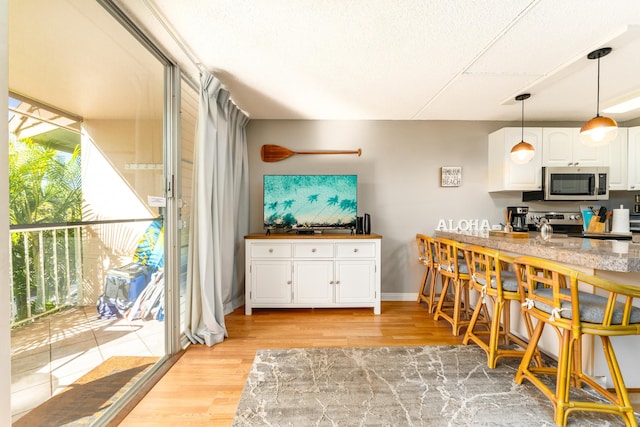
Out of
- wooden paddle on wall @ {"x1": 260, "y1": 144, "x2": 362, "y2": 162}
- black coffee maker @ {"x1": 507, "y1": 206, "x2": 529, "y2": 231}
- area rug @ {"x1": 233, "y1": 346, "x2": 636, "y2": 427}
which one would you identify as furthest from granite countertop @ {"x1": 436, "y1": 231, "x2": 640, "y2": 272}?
wooden paddle on wall @ {"x1": 260, "y1": 144, "x2": 362, "y2": 162}

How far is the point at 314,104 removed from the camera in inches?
127

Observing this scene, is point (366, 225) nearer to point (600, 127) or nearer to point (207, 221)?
point (207, 221)

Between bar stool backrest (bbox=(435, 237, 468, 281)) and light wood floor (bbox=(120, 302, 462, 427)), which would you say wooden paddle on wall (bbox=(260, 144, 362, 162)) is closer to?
bar stool backrest (bbox=(435, 237, 468, 281))

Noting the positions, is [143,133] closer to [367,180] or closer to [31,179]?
[31,179]

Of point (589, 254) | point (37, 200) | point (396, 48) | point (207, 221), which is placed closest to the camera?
point (37, 200)

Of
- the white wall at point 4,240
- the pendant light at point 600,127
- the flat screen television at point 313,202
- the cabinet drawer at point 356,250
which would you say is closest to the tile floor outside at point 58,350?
the white wall at point 4,240

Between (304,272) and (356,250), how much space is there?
64 cm

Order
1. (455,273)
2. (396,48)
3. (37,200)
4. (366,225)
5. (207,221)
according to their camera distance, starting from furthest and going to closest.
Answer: (366,225), (455,273), (207,221), (396,48), (37,200)

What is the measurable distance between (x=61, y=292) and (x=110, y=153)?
835 millimetres

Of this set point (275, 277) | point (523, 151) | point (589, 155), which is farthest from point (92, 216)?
point (589, 155)

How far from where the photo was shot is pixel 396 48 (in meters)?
2.11

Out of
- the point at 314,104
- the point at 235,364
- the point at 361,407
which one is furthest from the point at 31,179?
the point at 314,104

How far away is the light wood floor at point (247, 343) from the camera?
1.67 metres

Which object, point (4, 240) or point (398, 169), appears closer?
point (4, 240)
